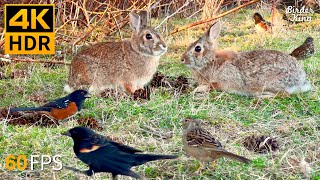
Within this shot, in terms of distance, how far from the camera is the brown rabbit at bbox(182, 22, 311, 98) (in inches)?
244

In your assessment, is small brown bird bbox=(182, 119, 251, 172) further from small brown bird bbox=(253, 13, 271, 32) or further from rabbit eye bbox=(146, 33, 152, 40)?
small brown bird bbox=(253, 13, 271, 32)

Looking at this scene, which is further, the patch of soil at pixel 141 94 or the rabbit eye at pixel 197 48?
the rabbit eye at pixel 197 48

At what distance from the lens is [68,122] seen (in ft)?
16.1

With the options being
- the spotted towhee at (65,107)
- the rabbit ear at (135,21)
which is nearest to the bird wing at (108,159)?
the spotted towhee at (65,107)

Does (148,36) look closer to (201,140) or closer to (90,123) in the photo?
(90,123)

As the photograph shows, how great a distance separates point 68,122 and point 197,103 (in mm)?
1371

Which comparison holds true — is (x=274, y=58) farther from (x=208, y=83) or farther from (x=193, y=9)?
(x=193, y=9)

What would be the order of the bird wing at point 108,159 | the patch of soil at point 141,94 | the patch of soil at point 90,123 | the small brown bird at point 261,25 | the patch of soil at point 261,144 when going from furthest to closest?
the small brown bird at point 261,25 < the patch of soil at point 141,94 < the patch of soil at point 90,123 < the patch of soil at point 261,144 < the bird wing at point 108,159

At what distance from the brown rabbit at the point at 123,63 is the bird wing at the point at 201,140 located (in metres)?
2.33

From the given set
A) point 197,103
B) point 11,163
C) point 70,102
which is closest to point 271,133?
point 197,103

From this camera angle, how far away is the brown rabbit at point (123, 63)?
6.31 m

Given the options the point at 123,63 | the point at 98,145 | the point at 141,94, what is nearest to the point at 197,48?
the point at 123,63

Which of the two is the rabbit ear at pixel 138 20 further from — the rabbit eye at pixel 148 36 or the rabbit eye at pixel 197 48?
the rabbit eye at pixel 197 48

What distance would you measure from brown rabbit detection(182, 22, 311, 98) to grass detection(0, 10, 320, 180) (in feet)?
0.51
